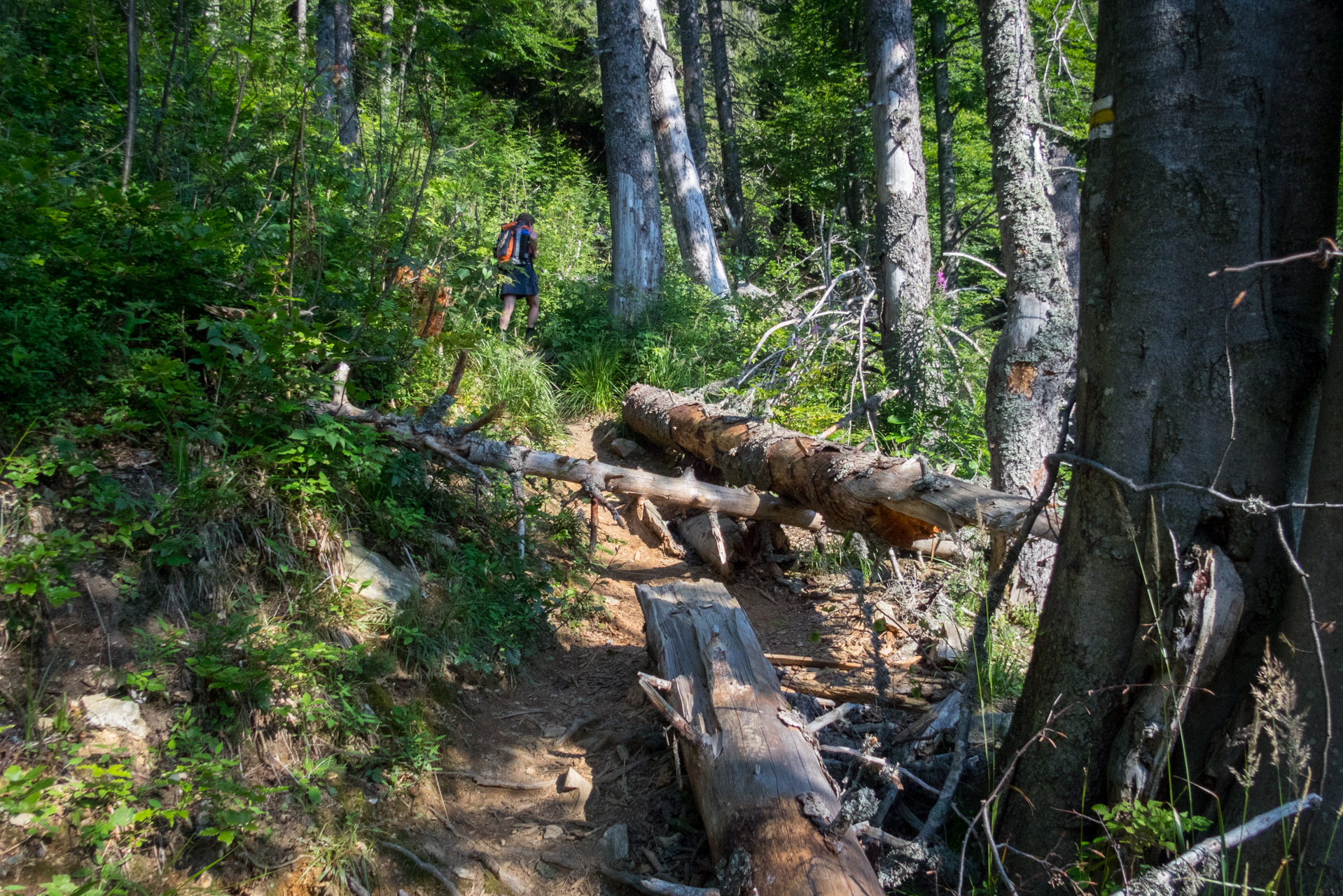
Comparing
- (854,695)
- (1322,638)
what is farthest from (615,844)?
(1322,638)

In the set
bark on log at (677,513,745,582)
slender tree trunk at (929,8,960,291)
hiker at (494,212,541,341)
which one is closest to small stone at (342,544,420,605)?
bark on log at (677,513,745,582)

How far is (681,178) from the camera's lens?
10664mm

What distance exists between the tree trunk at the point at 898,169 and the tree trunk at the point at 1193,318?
4.92 meters

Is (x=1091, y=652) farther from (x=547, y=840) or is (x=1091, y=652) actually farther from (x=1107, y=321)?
(x=547, y=840)

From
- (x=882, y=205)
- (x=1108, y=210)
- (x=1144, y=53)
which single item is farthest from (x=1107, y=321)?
(x=882, y=205)

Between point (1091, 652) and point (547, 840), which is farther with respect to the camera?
point (547, 840)

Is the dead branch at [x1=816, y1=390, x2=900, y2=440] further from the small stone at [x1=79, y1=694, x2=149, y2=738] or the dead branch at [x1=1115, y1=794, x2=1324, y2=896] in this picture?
the small stone at [x1=79, y1=694, x2=149, y2=738]

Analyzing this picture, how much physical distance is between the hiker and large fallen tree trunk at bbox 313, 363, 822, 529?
3.65 metres

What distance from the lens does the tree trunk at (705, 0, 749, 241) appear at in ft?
57.4

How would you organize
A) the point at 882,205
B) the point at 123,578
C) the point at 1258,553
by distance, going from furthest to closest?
the point at 882,205, the point at 123,578, the point at 1258,553

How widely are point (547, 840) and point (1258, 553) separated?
280cm

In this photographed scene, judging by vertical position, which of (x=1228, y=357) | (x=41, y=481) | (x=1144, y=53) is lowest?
(x=41, y=481)

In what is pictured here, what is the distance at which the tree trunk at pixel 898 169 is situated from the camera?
7188 mm

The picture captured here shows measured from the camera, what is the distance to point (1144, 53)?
2.18 meters
